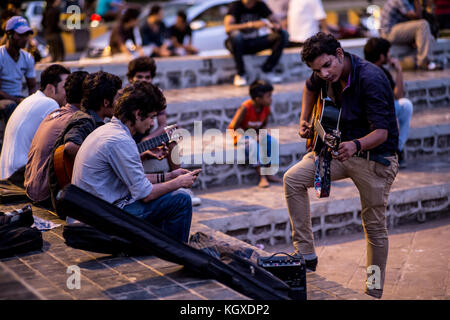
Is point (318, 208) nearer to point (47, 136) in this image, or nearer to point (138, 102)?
point (47, 136)

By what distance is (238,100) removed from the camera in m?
8.98

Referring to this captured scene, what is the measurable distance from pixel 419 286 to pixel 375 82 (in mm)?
1877

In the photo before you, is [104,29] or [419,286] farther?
[104,29]

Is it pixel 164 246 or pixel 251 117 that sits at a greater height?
pixel 251 117

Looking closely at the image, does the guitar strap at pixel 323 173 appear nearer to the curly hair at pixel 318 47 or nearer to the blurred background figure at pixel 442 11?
the curly hair at pixel 318 47

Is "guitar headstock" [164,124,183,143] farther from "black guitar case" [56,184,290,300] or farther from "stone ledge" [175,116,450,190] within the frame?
"stone ledge" [175,116,450,190]

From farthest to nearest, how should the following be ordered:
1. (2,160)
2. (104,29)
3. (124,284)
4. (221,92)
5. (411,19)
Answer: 1. (104,29)
2. (411,19)
3. (221,92)
4. (2,160)
5. (124,284)

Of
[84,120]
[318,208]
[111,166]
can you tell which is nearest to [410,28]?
[318,208]

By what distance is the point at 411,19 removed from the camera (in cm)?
1141

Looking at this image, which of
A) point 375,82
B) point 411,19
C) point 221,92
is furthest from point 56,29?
point 375,82

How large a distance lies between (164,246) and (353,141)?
1486mm

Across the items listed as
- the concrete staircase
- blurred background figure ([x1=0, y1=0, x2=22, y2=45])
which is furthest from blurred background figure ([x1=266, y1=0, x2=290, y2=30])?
blurred background figure ([x1=0, y1=0, x2=22, y2=45])

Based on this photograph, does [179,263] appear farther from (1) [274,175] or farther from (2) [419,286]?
(1) [274,175]
